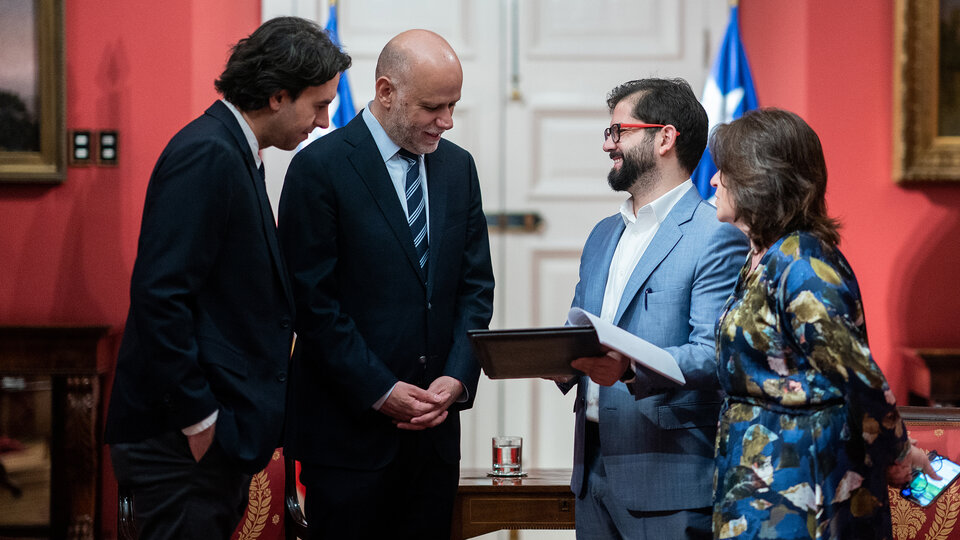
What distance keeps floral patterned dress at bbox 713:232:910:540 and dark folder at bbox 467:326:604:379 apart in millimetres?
336

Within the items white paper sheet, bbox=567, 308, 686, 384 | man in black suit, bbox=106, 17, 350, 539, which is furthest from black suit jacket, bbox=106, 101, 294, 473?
white paper sheet, bbox=567, 308, 686, 384

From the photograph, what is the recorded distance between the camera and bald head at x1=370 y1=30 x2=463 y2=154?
8.16 feet

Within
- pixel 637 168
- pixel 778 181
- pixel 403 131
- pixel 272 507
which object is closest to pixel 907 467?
pixel 778 181

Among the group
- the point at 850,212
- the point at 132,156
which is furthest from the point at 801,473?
the point at 132,156

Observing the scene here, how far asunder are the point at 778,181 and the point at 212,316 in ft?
3.92

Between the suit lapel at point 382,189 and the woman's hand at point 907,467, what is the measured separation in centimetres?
118

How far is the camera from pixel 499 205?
182 inches

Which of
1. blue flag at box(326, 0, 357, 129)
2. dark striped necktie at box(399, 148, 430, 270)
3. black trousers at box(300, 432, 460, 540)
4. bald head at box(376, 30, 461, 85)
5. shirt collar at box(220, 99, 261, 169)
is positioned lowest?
black trousers at box(300, 432, 460, 540)

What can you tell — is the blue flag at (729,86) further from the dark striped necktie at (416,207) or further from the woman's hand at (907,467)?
the woman's hand at (907,467)

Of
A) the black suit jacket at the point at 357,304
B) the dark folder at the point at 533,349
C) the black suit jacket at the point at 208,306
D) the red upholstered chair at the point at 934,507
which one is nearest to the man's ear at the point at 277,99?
the black suit jacket at the point at 208,306

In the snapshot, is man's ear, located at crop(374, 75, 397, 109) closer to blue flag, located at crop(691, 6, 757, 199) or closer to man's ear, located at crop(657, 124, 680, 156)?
man's ear, located at crop(657, 124, 680, 156)

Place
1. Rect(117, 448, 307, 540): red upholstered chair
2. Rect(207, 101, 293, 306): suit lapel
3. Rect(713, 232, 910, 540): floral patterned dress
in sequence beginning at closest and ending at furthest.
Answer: Rect(713, 232, 910, 540): floral patterned dress < Rect(207, 101, 293, 306): suit lapel < Rect(117, 448, 307, 540): red upholstered chair

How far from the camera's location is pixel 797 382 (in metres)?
1.84

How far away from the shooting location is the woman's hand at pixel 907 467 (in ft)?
6.17
